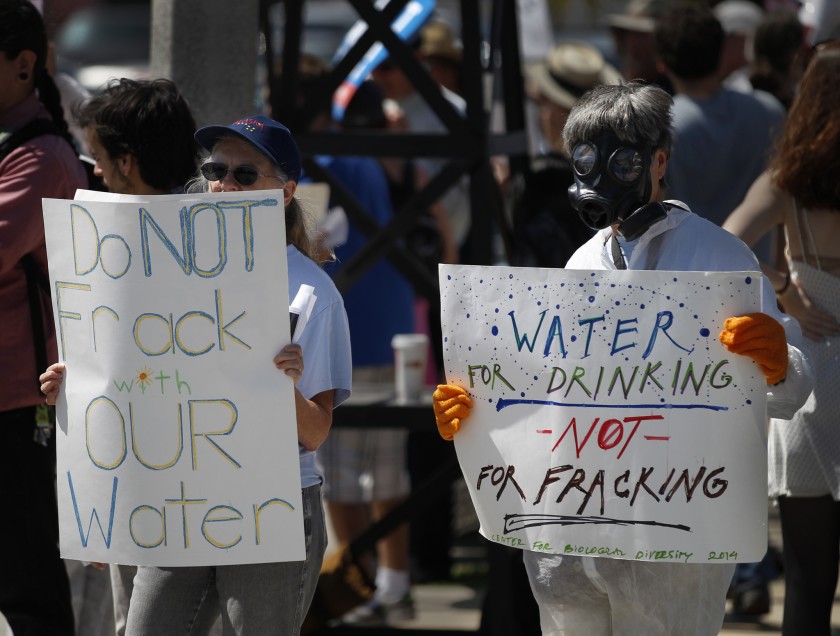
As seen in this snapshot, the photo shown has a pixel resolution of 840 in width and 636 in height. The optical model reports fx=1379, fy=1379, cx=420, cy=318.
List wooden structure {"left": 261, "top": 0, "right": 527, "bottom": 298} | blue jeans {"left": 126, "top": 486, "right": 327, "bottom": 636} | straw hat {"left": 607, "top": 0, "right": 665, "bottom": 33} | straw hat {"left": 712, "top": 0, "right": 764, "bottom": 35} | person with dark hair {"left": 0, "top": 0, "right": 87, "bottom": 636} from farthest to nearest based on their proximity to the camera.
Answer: straw hat {"left": 712, "top": 0, "right": 764, "bottom": 35} → straw hat {"left": 607, "top": 0, "right": 665, "bottom": 33} → wooden structure {"left": 261, "top": 0, "right": 527, "bottom": 298} → person with dark hair {"left": 0, "top": 0, "right": 87, "bottom": 636} → blue jeans {"left": 126, "top": 486, "right": 327, "bottom": 636}

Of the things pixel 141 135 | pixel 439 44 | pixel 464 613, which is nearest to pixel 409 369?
pixel 464 613

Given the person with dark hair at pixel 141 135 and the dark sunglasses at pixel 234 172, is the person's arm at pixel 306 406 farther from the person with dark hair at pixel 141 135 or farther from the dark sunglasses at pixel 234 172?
the person with dark hair at pixel 141 135

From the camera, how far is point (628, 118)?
9.09 feet

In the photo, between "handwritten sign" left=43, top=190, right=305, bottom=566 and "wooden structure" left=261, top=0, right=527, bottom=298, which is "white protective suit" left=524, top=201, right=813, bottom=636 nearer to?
"handwritten sign" left=43, top=190, right=305, bottom=566

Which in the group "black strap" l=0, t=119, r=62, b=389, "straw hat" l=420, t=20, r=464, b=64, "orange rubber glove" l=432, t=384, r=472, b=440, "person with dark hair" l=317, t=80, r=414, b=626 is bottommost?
"person with dark hair" l=317, t=80, r=414, b=626

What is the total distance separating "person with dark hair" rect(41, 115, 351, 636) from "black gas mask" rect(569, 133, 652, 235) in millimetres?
592

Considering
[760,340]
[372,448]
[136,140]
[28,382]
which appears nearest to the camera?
[760,340]

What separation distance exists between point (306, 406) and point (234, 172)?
52cm

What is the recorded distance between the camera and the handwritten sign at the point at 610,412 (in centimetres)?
273

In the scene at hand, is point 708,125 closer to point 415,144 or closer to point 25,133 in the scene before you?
point 415,144

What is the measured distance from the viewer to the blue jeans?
2879 mm

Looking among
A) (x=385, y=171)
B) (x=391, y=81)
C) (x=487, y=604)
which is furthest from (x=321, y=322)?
(x=391, y=81)

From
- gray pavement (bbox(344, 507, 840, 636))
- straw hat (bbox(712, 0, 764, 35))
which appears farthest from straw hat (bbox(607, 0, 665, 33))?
gray pavement (bbox(344, 507, 840, 636))

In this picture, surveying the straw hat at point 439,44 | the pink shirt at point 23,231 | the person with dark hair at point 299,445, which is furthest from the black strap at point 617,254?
the straw hat at point 439,44
